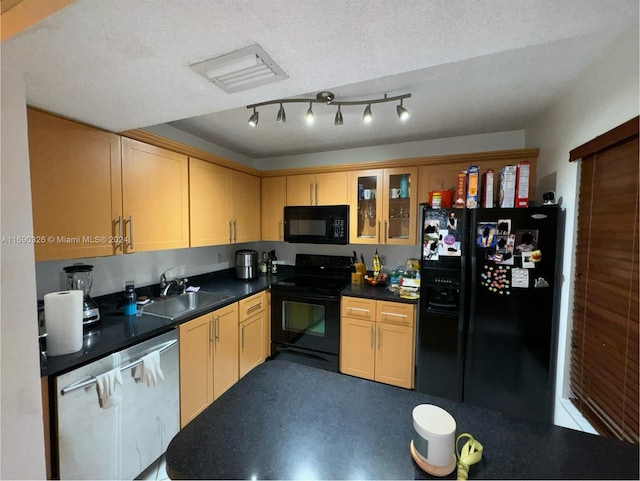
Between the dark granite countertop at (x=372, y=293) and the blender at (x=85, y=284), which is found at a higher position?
the blender at (x=85, y=284)

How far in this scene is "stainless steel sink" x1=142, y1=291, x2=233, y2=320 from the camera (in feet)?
6.31

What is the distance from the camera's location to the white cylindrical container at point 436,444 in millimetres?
617

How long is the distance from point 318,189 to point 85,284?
1934 mm

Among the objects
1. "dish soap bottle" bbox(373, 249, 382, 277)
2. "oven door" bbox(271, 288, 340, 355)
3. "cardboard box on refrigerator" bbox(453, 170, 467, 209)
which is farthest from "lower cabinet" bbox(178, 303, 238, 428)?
"cardboard box on refrigerator" bbox(453, 170, 467, 209)

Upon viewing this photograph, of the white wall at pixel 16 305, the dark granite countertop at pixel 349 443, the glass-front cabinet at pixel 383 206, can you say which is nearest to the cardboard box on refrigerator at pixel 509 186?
the glass-front cabinet at pixel 383 206

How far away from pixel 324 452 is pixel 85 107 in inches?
68.5

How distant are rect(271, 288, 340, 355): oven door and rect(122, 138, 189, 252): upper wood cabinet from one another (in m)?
1.03

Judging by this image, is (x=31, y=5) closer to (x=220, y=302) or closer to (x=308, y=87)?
(x=308, y=87)

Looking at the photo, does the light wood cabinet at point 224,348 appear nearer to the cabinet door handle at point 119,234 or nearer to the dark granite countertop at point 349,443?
the cabinet door handle at point 119,234

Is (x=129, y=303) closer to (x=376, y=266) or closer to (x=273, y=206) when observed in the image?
(x=273, y=206)

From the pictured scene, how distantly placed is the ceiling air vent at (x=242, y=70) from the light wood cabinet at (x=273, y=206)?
1.71 metres

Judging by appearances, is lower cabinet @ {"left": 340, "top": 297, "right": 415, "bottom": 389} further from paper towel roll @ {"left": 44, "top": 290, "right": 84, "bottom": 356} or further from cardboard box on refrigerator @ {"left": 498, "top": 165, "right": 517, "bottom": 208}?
paper towel roll @ {"left": 44, "top": 290, "right": 84, "bottom": 356}

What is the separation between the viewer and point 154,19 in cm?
72

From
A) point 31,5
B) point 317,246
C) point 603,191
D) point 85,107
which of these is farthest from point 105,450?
point 603,191
